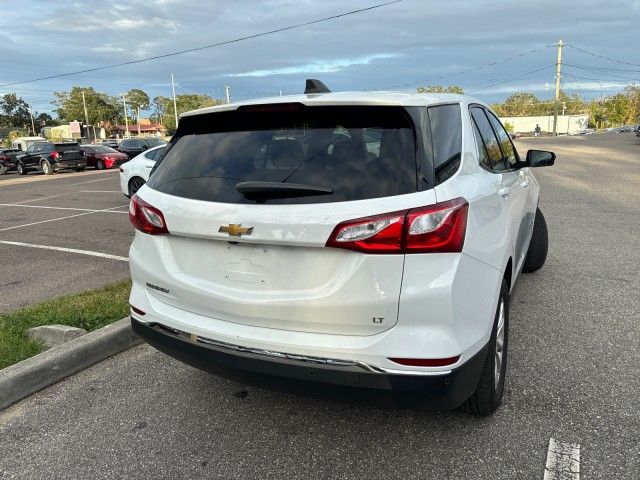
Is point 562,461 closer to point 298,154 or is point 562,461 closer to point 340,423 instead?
point 340,423

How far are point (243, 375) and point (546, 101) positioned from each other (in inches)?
5536

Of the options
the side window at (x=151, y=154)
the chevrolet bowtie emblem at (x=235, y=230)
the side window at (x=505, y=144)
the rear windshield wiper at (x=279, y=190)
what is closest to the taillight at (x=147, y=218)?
the chevrolet bowtie emblem at (x=235, y=230)

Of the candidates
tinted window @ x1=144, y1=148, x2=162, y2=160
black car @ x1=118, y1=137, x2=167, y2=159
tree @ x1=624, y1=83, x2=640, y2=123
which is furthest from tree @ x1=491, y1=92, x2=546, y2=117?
tinted window @ x1=144, y1=148, x2=162, y2=160

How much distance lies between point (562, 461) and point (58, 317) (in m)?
3.76

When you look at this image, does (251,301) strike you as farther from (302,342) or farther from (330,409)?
(330,409)

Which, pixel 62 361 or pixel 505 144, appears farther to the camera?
pixel 505 144

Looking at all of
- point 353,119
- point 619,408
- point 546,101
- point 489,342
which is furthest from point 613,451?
point 546,101

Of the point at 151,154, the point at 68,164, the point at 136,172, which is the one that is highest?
the point at 151,154

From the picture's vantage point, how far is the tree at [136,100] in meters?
118

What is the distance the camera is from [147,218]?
2854 mm

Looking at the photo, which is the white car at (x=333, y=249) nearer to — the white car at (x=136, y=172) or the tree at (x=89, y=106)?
the white car at (x=136, y=172)

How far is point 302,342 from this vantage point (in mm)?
2389

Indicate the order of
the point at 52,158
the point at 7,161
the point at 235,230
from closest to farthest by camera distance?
1. the point at 235,230
2. the point at 52,158
3. the point at 7,161

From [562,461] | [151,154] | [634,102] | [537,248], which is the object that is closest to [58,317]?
[562,461]
